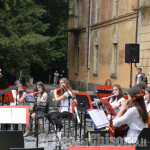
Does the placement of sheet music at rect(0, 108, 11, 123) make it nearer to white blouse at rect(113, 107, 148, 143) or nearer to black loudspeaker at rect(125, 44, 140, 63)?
white blouse at rect(113, 107, 148, 143)

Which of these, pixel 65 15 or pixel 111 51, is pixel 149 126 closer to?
pixel 111 51

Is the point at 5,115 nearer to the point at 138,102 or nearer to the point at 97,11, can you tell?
the point at 138,102

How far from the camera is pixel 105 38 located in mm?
27281

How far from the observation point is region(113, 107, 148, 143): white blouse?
19.9 feet

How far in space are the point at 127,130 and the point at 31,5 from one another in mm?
19345

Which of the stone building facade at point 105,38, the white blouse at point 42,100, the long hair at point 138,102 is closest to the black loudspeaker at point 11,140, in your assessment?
the long hair at point 138,102

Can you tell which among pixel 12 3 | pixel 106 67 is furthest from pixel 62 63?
pixel 12 3

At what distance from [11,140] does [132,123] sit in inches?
72.3

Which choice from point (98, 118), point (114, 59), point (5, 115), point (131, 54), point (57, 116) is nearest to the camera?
point (98, 118)

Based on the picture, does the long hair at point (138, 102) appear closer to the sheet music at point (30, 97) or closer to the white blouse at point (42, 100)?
the sheet music at point (30, 97)

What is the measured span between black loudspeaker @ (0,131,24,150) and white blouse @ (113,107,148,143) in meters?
1.47

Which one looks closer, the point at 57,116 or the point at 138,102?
the point at 138,102

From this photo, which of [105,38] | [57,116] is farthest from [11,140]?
[105,38]

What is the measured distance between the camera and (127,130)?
6418mm
